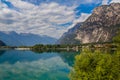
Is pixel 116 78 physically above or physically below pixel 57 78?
above

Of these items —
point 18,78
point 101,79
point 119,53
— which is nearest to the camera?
point 101,79

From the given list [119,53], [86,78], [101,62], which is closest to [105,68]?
[101,62]

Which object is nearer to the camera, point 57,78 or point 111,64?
point 111,64

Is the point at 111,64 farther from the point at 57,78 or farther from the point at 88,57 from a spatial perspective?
the point at 57,78

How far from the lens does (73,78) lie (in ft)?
171

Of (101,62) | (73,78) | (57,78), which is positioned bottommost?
(57,78)

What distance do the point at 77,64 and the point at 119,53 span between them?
1375 cm

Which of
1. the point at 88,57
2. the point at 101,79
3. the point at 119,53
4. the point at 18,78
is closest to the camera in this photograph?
the point at 101,79

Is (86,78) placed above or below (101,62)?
below

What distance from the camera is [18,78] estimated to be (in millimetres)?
103062

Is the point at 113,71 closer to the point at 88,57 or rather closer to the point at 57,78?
the point at 88,57

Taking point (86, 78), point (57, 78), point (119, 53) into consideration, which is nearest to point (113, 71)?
point (86, 78)

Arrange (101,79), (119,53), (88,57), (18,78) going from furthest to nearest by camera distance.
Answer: (18,78), (119,53), (88,57), (101,79)

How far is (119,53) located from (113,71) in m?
11.7
